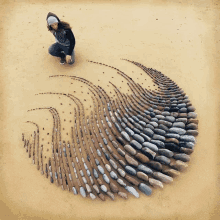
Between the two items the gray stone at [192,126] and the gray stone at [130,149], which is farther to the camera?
the gray stone at [192,126]

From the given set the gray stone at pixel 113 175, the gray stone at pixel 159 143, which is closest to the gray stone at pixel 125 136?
the gray stone at pixel 159 143

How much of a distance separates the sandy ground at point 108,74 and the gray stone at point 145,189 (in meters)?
0.11

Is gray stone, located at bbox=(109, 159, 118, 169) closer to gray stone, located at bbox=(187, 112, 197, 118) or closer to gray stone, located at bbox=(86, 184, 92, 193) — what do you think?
gray stone, located at bbox=(86, 184, 92, 193)

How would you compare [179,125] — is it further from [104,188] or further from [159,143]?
[104,188]

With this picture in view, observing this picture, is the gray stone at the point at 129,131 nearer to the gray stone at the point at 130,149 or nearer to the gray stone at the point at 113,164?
the gray stone at the point at 130,149

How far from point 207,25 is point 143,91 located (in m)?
4.13

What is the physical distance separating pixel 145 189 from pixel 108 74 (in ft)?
10.1

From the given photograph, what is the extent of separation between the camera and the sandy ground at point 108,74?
357cm

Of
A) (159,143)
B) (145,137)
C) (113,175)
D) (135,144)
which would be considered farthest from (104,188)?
(159,143)

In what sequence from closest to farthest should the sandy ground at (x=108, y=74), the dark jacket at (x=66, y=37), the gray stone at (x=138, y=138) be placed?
the sandy ground at (x=108, y=74)
the gray stone at (x=138, y=138)
the dark jacket at (x=66, y=37)

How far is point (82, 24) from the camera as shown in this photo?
686cm

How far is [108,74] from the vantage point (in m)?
5.38

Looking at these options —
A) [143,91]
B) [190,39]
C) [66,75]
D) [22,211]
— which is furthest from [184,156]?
[190,39]

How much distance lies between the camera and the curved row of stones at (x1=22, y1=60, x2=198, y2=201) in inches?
147
